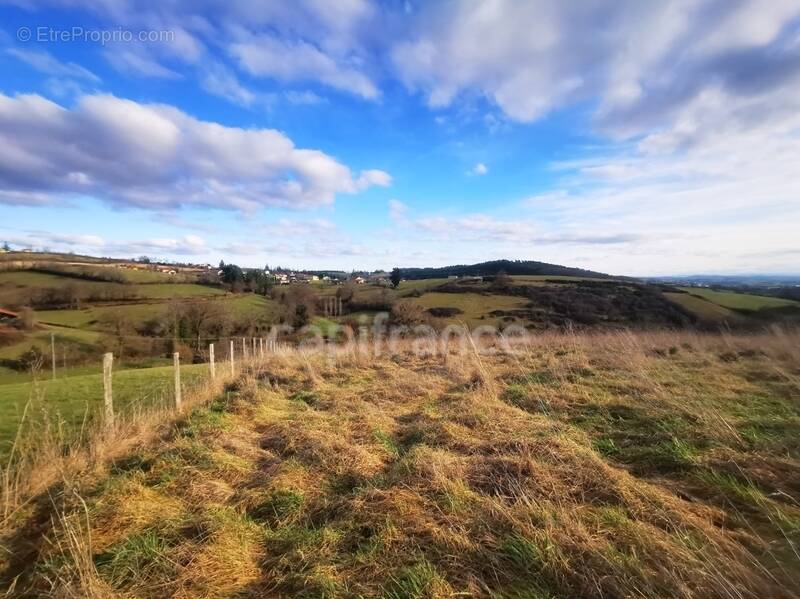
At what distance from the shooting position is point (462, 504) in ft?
12.7

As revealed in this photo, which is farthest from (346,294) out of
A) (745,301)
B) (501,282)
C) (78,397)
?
(745,301)

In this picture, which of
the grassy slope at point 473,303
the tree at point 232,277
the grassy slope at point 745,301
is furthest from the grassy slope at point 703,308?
the tree at point 232,277

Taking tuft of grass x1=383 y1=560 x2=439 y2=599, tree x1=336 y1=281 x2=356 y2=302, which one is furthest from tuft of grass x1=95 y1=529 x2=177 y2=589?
tree x1=336 y1=281 x2=356 y2=302

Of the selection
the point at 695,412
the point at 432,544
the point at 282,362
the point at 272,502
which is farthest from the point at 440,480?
the point at 282,362

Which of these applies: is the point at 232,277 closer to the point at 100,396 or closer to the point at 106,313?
the point at 106,313

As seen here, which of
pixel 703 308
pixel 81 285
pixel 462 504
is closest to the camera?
pixel 462 504

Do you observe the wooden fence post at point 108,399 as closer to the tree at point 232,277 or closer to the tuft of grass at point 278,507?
the tuft of grass at point 278,507

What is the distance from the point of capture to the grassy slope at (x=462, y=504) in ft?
9.54

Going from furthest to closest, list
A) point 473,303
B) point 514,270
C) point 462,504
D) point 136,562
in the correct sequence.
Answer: point 514,270
point 473,303
point 462,504
point 136,562

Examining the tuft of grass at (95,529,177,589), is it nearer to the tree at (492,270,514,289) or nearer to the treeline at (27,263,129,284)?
the tree at (492,270,514,289)

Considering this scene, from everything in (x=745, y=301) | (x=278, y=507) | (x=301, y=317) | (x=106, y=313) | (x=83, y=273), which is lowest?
(x=301, y=317)

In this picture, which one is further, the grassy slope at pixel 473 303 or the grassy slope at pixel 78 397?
the grassy slope at pixel 473 303

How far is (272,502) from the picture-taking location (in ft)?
14.1

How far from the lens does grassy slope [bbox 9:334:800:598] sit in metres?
2.91
